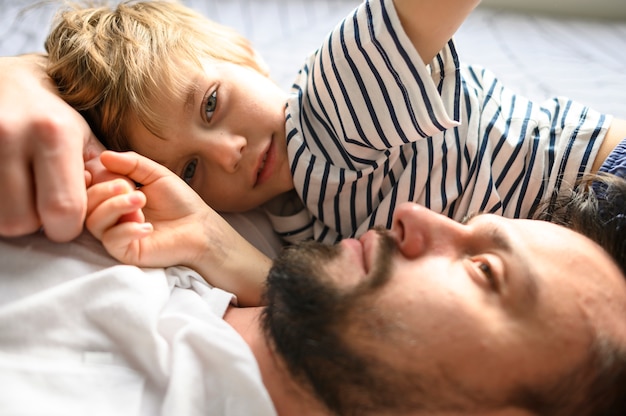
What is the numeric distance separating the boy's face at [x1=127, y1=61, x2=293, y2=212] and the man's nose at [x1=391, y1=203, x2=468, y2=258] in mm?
366

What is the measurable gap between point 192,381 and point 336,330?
20cm

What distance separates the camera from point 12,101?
832mm

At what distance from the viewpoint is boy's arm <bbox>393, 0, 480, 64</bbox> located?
94 centimetres

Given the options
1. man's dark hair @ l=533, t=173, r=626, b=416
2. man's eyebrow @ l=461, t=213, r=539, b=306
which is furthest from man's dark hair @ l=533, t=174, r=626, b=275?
man's eyebrow @ l=461, t=213, r=539, b=306

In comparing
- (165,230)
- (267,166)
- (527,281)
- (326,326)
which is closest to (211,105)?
(267,166)

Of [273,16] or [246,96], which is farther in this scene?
[273,16]

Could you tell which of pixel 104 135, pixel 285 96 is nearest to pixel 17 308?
pixel 104 135

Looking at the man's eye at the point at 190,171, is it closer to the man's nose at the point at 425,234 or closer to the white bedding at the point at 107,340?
the white bedding at the point at 107,340

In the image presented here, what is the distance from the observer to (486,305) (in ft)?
2.42

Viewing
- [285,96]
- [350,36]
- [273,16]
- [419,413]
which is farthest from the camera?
[273,16]

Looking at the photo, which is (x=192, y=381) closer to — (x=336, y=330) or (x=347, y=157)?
(x=336, y=330)

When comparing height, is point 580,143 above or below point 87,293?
above

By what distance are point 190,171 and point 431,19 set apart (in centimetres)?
50

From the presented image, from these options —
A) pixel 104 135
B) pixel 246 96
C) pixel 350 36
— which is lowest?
pixel 104 135
